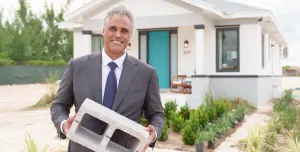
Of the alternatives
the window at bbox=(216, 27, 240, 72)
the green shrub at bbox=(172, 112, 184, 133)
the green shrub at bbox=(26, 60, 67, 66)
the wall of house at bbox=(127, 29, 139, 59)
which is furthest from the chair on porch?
the green shrub at bbox=(26, 60, 67, 66)

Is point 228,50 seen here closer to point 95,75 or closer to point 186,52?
point 186,52

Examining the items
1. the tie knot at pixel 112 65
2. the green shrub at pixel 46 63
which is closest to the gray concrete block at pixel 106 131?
the tie knot at pixel 112 65

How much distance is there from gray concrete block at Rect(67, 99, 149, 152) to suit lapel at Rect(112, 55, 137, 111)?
199 mm

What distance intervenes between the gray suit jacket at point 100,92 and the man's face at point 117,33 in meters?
0.09

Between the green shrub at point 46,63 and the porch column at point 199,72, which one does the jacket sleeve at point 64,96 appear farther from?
the green shrub at point 46,63

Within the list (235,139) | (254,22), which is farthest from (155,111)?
(254,22)

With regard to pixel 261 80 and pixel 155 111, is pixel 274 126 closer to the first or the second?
pixel 155 111

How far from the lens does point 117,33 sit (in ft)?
6.26

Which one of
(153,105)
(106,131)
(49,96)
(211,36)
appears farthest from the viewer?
(211,36)

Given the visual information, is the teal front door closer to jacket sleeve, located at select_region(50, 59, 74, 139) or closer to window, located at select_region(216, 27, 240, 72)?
window, located at select_region(216, 27, 240, 72)

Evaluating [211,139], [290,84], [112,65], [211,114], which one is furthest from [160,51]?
[290,84]

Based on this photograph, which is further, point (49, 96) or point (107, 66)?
point (49, 96)

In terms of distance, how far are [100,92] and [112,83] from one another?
8 cm

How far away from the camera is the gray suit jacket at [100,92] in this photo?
1.88 meters
